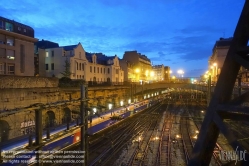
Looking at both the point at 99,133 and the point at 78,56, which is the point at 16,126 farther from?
the point at 78,56

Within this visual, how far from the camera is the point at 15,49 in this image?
31641mm

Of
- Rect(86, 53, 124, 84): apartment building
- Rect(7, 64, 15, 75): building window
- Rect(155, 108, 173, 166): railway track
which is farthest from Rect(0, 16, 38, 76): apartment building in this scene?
Rect(155, 108, 173, 166): railway track

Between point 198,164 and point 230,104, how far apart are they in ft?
2.76

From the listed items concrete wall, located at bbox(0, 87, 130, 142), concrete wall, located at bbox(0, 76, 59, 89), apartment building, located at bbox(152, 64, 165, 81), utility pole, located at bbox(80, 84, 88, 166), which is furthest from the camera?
apartment building, located at bbox(152, 64, 165, 81)

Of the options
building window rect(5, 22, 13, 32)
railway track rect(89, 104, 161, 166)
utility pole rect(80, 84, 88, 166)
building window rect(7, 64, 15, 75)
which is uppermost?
building window rect(5, 22, 13, 32)

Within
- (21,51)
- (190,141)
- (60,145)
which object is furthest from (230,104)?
(21,51)

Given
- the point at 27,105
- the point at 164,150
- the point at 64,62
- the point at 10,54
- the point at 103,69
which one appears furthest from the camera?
the point at 103,69

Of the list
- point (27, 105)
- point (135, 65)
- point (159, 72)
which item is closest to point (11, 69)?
point (27, 105)

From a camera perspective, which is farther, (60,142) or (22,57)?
(22,57)

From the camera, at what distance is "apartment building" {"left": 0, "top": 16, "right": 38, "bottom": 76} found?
30.0 m

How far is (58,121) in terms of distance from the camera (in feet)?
82.6

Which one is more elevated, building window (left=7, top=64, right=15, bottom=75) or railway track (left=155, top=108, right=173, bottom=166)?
building window (left=7, top=64, right=15, bottom=75)

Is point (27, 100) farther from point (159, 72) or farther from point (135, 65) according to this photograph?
point (159, 72)

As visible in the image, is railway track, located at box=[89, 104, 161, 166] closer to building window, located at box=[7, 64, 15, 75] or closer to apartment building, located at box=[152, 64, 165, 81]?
building window, located at box=[7, 64, 15, 75]
